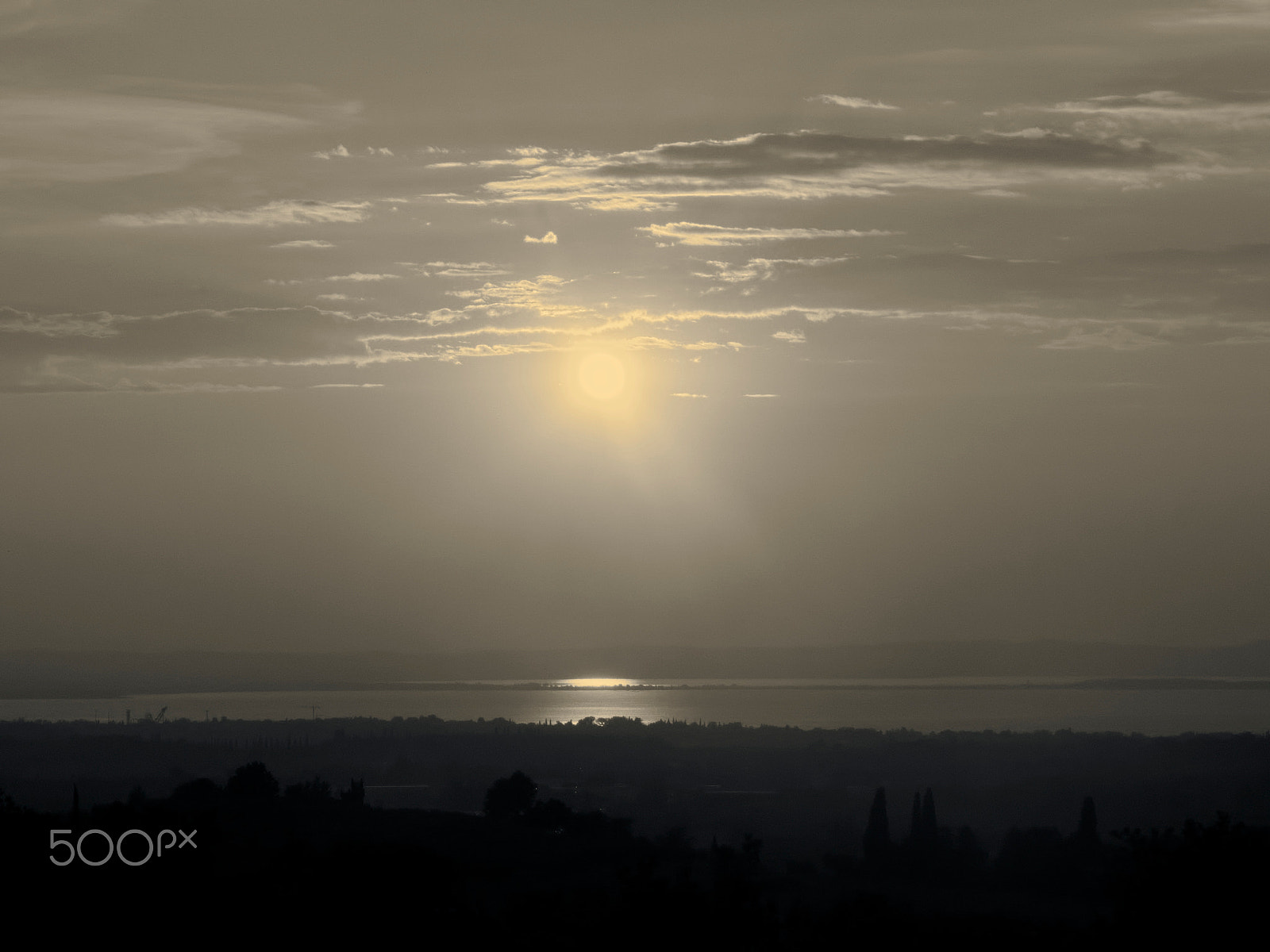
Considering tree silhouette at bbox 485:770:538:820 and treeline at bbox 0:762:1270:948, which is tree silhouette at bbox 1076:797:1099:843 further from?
tree silhouette at bbox 485:770:538:820

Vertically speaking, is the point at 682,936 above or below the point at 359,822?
below

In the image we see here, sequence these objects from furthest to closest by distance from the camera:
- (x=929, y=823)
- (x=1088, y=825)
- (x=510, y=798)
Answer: (x=929, y=823) < (x=1088, y=825) < (x=510, y=798)

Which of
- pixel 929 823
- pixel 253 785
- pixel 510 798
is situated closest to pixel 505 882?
pixel 510 798

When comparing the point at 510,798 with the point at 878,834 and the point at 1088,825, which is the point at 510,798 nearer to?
the point at 878,834

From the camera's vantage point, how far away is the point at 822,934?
64812 mm

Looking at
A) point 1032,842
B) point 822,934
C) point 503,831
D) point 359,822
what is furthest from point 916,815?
point 822,934

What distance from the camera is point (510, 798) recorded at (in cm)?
13850

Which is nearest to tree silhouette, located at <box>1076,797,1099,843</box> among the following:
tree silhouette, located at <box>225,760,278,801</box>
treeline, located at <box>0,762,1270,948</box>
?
treeline, located at <box>0,762,1270,948</box>

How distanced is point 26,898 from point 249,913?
30.0 ft

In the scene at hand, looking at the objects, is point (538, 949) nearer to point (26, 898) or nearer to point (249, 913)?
point (249, 913)

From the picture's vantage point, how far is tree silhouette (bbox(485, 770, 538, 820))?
13688 cm

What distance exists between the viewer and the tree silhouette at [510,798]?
137 meters

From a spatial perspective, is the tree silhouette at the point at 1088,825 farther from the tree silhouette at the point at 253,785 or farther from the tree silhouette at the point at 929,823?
the tree silhouette at the point at 253,785

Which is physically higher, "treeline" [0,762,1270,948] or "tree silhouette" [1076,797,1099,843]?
"tree silhouette" [1076,797,1099,843]
